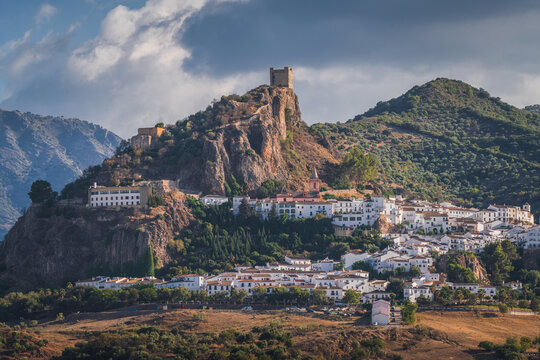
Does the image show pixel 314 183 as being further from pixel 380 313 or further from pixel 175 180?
pixel 380 313

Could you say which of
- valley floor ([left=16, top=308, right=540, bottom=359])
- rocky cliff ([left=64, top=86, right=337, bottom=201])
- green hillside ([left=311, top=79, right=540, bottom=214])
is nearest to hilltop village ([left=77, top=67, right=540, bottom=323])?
rocky cliff ([left=64, top=86, right=337, bottom=201])

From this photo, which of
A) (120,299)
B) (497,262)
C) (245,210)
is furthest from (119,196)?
(497,262)

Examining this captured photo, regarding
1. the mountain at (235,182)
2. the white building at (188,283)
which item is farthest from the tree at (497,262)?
the white building at (188,283)

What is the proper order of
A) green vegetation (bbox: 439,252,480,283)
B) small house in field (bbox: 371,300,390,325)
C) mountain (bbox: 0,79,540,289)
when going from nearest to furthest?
small house in field (bbox: 371,300,390,325) < green vegetation (bbox: 439,252,480,283) < mountain (bbox: 0,79,540,289)

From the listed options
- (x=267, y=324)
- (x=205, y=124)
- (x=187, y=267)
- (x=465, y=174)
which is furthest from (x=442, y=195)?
(x=267, y=324)

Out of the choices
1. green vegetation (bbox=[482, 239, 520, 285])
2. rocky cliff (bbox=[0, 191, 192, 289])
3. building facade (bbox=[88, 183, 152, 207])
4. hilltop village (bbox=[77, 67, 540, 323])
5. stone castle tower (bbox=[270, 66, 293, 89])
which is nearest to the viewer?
hilltop village (bbox=[77, 67, 540, 323])

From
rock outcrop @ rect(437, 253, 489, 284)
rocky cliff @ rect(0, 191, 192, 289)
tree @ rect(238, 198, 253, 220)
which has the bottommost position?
rock outcrop @ rect(437, 253, 489, 284)

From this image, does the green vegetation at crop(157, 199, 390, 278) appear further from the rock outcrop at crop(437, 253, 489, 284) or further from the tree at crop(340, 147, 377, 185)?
the tree at crop(340, 147, 377, 185)
